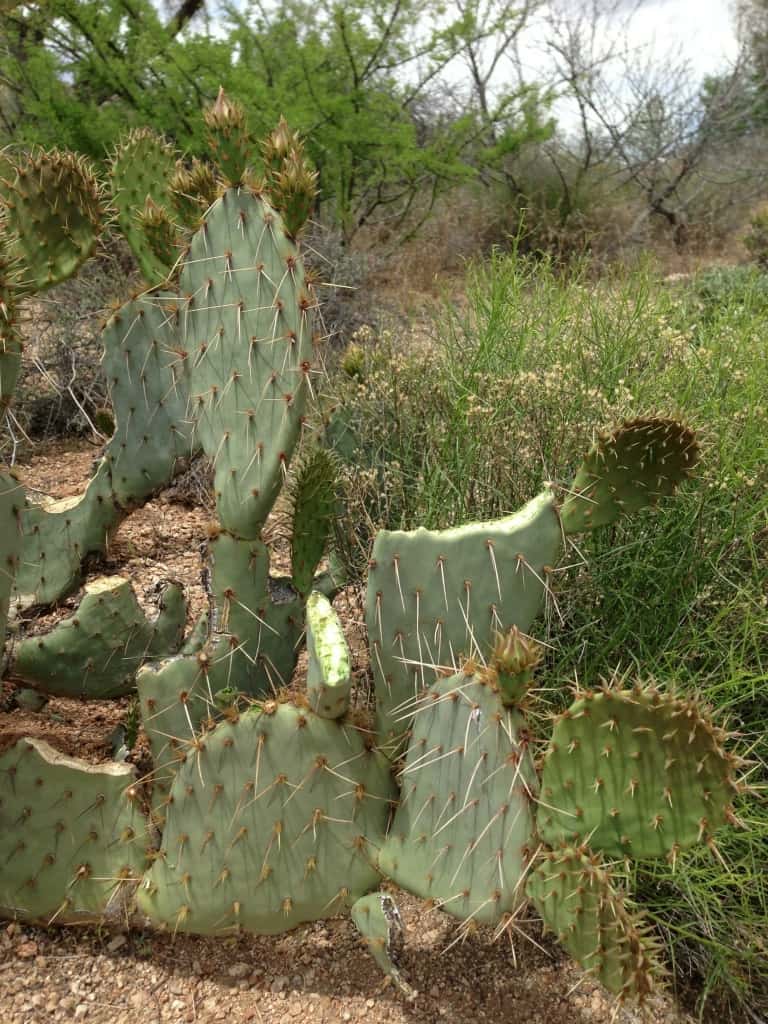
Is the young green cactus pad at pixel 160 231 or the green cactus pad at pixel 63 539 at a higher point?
the young green cactus pad at pixel 160 231

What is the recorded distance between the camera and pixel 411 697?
74.3 inches

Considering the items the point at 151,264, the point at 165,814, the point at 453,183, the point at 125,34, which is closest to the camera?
the point at 165,814

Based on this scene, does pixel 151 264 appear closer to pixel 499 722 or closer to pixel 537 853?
pixel 499 722

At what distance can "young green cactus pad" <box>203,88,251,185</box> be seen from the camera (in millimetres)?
1869

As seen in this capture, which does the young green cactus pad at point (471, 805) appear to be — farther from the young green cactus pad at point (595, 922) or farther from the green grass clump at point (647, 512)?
the green grass clump at point (647, 512)

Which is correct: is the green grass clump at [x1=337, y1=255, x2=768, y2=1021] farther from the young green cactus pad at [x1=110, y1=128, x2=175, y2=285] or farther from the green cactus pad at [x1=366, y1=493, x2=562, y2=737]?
the young green cactus pad at [x1=110, y1=128, x2=175, y2=285]

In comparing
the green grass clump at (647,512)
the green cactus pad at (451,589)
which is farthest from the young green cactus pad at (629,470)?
the green grass clump at (647,512)

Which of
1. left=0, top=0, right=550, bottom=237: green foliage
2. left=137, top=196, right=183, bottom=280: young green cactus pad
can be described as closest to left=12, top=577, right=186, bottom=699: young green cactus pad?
left=137, top=196, right=183, bottom=280: young green cactus pad

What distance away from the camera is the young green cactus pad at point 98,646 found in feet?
7.20

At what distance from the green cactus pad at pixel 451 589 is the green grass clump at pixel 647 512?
28 centimetres

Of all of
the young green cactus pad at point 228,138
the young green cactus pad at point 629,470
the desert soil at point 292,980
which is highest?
the young green cactus pad at point 228,138

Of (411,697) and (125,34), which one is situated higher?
(125,34)

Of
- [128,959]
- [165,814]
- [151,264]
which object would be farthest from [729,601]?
[151,264]

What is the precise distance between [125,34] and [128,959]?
24.5ft
